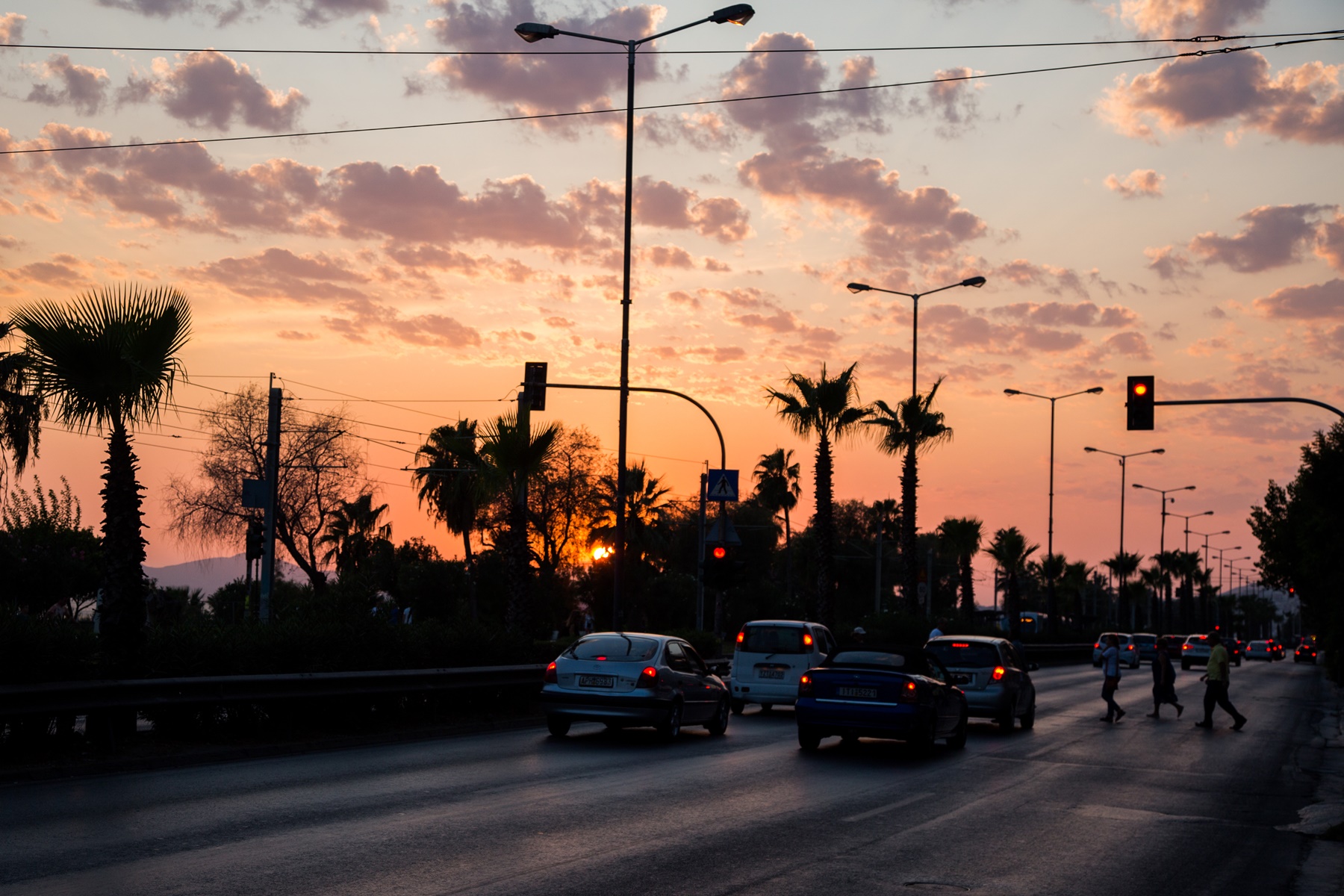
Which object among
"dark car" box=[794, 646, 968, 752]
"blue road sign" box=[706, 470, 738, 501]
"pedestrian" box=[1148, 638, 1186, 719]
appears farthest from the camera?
"blue road sign" box=[706, 470, 738, 501]

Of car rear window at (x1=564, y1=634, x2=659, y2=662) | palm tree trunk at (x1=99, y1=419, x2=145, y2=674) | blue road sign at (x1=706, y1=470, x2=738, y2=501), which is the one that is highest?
blue road sign at (x1=706, y1=470, x2=738, y2=501)

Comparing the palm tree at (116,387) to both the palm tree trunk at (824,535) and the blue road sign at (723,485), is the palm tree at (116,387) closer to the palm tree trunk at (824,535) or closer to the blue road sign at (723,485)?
the blue road sign at (723,485)

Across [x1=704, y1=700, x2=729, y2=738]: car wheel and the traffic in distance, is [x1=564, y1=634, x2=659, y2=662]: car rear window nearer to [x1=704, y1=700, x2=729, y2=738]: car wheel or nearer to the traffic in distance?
the traffic in distance

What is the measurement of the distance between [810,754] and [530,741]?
12.6 feet

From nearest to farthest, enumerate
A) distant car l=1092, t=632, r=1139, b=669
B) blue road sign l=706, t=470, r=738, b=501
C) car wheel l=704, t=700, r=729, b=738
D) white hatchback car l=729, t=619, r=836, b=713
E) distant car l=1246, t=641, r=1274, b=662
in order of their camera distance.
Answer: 1. car wheel l=704, t=700, r=729, b=738
2. white hatchback car l=729, t=619, r=836, b=713
3. blue road sign l=706, t=470, r=738, b=501
4. distant car l=1092, t=632, r=1139, b=669
5. distant car l=1246, t=641, r=1274, b=662

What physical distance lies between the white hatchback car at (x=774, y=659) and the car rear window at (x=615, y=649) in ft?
19.2

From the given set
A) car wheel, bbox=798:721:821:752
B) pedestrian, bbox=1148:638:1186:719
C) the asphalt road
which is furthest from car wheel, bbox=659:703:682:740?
pedestrian, bbox=1148:638:1186:719

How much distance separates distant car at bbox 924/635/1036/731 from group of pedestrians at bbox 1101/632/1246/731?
1.97 m

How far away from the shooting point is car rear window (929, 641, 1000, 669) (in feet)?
73.3

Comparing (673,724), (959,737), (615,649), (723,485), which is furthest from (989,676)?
(723,485)

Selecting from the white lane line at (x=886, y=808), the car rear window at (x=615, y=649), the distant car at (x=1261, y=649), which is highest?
the car rear window at (x=615, y=649)

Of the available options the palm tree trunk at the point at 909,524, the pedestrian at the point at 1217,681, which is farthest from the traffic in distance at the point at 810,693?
the palm tree trunk at the point at 909,524

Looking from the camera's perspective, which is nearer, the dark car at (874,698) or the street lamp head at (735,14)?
the dark car at (874,698)

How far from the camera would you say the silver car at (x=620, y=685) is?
18.0 meters
